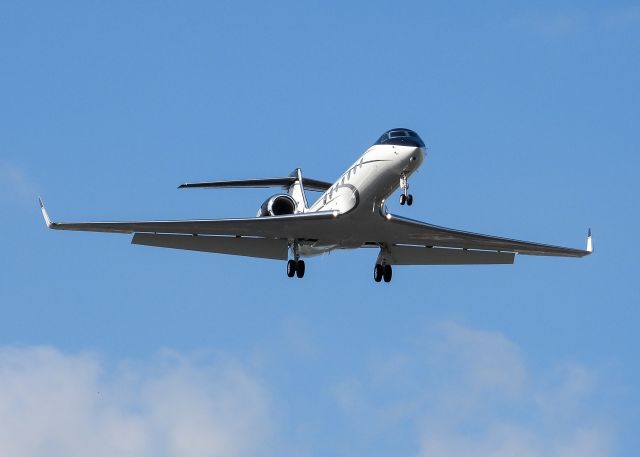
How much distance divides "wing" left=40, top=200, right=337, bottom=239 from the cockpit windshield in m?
2.45

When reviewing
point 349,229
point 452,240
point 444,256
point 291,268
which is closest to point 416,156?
point 349,229

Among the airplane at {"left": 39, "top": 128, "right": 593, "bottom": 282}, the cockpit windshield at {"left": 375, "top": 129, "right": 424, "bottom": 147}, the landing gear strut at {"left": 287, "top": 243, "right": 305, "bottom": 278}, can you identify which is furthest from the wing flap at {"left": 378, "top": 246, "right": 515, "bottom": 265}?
the cockpit windshield at {"left": 375, "top": 129, "right": 424, "bottom": 147}

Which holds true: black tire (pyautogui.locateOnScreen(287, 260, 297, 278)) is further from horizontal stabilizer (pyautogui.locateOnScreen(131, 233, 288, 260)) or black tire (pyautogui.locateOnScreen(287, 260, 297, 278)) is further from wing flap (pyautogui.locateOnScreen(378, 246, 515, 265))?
wing flap (pyautogui.locateOnScreen(378, 246, 515, 265))

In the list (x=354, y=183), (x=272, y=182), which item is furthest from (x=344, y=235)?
(x=272, y=182)

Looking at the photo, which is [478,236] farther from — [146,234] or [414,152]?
[146,234]

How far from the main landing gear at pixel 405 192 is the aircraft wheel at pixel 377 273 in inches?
173

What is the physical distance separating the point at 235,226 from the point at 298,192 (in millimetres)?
3726

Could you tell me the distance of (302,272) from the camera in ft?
138

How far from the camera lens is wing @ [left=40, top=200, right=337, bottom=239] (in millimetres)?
40188

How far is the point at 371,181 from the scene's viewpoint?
39156 mm

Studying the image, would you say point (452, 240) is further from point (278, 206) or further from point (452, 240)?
point (278, 206)

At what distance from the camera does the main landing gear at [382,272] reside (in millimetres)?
42656

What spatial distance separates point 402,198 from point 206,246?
7096mm

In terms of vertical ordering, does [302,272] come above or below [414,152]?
below
